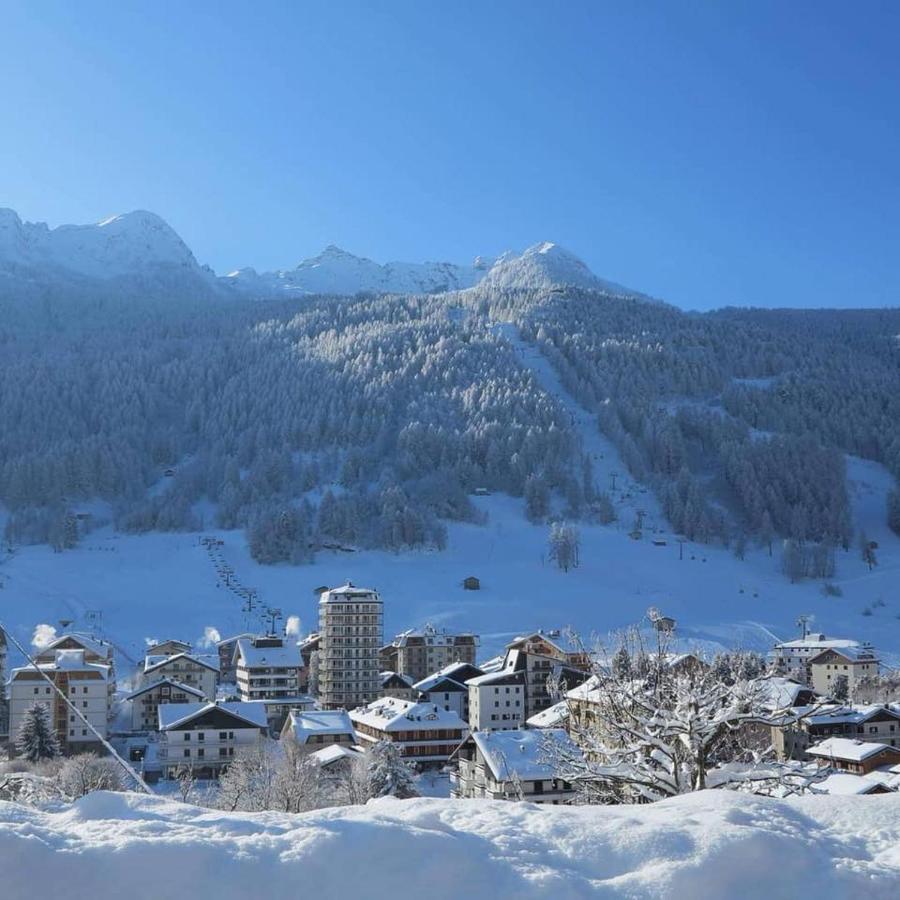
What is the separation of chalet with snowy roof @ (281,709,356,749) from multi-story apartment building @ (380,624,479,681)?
2259 cm

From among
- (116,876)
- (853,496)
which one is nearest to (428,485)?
(853,496)

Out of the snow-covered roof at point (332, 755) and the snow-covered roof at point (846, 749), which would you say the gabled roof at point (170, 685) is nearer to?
the snow-covered roof at point (332, 755)

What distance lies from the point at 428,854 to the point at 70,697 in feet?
152

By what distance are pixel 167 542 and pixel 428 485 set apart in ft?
96.0

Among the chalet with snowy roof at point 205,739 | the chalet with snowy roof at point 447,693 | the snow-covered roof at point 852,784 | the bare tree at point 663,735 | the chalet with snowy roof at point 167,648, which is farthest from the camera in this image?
the chalet with snowy roof at point 167,648

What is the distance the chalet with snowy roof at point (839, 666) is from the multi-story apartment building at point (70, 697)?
40.9 metres

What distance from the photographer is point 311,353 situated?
510 ft

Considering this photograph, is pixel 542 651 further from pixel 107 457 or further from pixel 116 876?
pixel 107 457

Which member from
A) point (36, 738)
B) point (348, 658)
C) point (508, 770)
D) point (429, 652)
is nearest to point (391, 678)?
point (348, 658)

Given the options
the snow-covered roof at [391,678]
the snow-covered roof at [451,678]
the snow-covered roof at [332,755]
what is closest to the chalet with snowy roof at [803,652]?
the snow-covered roof at [451,678]

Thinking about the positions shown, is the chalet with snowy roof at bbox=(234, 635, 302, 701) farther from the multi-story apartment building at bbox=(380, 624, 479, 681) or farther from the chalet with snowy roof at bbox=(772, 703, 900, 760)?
the chalet with snowy roof at bbox=(772, 703, 900, 760)

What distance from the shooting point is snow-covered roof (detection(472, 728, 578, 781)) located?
28.9 meters

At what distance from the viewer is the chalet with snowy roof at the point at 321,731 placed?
4162 centimetres

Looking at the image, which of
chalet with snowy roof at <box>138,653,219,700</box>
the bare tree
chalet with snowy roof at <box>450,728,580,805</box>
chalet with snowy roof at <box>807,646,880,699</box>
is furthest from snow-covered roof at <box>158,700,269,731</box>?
chalet with snowy roof at <box>807,646,880,699</box>
